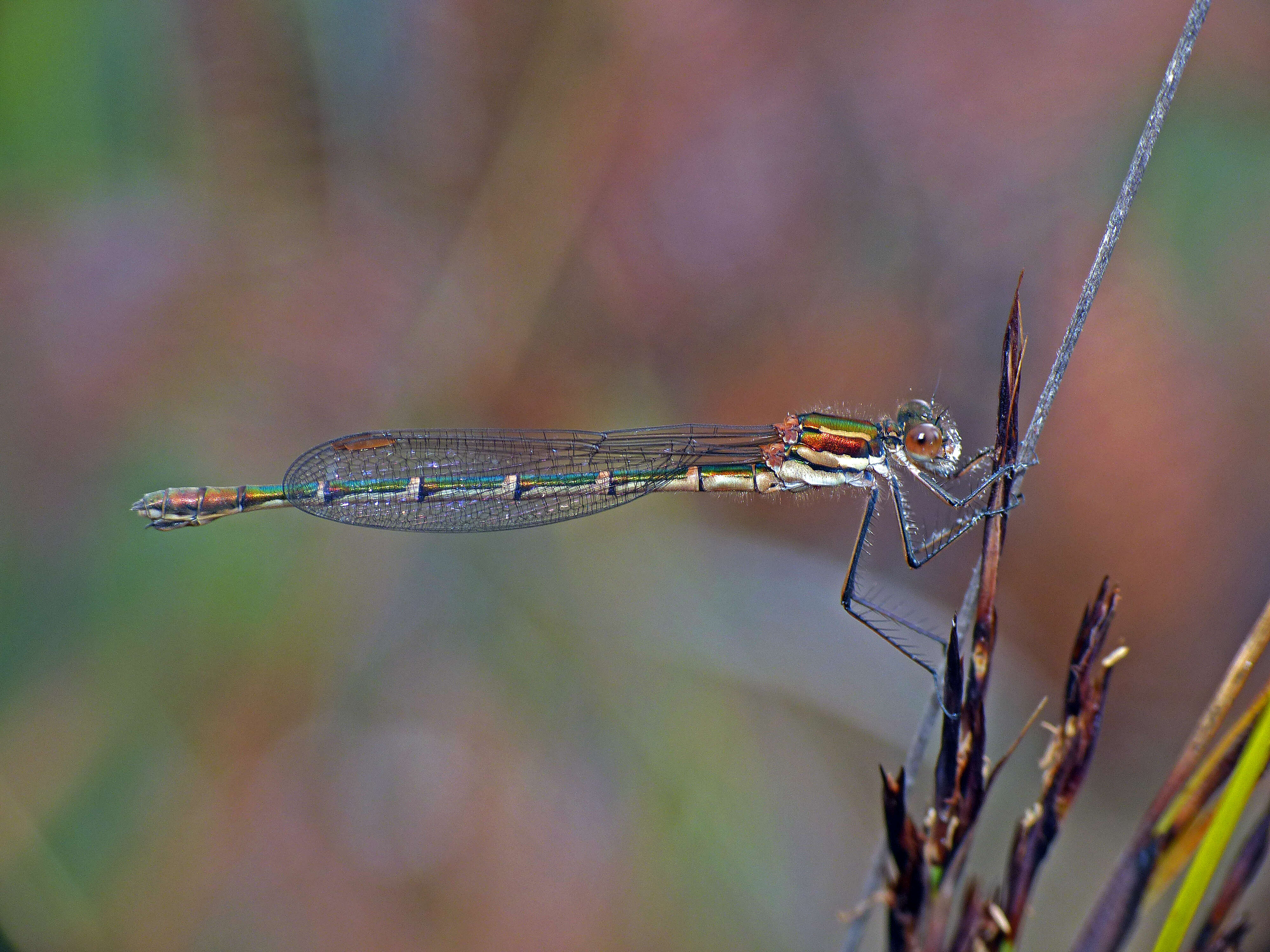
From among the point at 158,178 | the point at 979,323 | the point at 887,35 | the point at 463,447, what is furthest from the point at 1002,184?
the point at 158,178

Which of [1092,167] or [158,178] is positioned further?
[158,178]

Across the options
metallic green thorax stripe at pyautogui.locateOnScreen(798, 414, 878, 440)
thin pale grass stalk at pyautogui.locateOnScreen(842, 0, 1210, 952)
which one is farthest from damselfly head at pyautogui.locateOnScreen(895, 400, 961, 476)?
A: thin pale grass stalk at pyautogui.locateOnScreen(842, 0, 1210, 952)

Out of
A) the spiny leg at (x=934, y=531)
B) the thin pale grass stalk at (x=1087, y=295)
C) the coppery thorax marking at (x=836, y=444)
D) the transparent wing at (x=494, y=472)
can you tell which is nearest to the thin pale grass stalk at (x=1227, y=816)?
the thin pale grass stalk at (x=1087, y=295)

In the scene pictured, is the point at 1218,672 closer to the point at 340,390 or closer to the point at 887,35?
the point at 887,35

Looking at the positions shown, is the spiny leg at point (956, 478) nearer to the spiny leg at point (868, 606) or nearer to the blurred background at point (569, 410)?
the spiny leg at point (868, 606)

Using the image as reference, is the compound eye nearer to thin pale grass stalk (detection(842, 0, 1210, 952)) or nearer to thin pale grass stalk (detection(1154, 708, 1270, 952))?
thin pale grass stalk (detection(842, 0, 1210, 952))

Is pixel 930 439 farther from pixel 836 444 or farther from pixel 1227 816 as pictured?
pixel 1227 816
